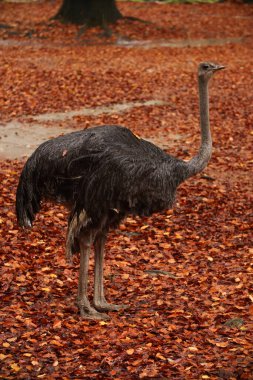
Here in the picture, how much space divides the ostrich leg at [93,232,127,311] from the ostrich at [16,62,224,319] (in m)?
0.08

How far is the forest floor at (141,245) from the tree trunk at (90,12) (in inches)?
125

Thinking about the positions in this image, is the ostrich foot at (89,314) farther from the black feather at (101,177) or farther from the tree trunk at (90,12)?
the tree trunk at (90,12)

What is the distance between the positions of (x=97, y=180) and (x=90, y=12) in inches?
756

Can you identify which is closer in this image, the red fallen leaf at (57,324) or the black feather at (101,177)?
the black feather at (101,177)

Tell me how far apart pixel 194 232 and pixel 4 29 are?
17.3 metres

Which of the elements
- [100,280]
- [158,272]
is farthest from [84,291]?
[158,272]

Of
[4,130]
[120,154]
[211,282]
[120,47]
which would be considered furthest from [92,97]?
[120,154]

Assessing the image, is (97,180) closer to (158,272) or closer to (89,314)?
(89,314)

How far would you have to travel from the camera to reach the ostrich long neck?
25.1 feet

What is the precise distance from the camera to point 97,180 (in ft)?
23.2

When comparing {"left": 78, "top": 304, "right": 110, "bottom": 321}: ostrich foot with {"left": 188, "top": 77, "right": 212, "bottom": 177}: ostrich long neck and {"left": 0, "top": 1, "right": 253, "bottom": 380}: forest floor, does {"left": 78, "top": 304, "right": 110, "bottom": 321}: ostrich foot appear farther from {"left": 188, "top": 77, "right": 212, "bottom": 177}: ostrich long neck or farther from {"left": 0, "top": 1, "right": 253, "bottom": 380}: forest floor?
{"left": 188, "top": 77, "right": 212, "bottom": 177}: ostrich long neck

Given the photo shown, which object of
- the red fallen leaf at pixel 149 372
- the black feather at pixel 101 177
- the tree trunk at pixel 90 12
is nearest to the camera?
the red fallen leaf at pixel 149 372

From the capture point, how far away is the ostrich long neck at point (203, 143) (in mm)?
7637

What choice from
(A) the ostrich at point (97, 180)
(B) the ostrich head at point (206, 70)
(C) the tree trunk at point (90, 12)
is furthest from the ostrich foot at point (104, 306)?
(C) the tree trunk at point (90, 12)
